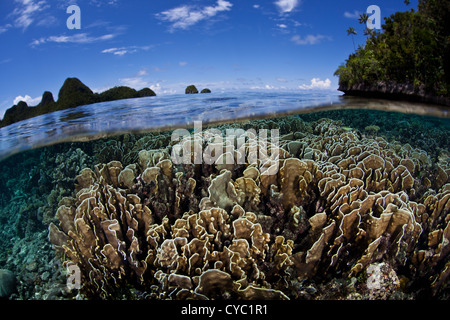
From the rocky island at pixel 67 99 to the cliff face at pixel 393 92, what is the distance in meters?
16.2

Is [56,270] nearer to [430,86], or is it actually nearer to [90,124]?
[90,124]

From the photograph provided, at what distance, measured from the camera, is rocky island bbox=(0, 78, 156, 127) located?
13.3m

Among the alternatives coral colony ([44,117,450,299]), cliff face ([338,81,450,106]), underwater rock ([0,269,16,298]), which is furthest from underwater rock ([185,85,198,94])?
underwater rock ([0,269,16,298])

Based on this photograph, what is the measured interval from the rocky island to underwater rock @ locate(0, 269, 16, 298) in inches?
449

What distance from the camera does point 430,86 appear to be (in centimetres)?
1346

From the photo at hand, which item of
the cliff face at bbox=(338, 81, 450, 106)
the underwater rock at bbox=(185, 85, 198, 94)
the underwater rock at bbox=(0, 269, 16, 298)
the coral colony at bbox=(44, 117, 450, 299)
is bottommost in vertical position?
the underwater rock at bbox=(0, 269, 16, 298)

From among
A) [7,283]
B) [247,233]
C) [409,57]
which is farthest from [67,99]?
[409,57]

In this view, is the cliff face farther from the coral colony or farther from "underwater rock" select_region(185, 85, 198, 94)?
the coral colony

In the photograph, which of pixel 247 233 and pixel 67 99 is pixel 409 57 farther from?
pixel 67 99

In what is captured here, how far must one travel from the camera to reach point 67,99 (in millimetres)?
14320

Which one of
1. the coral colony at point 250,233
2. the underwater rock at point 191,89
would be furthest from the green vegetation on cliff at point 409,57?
the coral colony at point 250,233

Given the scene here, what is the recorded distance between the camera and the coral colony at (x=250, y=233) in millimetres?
3098

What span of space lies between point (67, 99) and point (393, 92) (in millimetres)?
21297
